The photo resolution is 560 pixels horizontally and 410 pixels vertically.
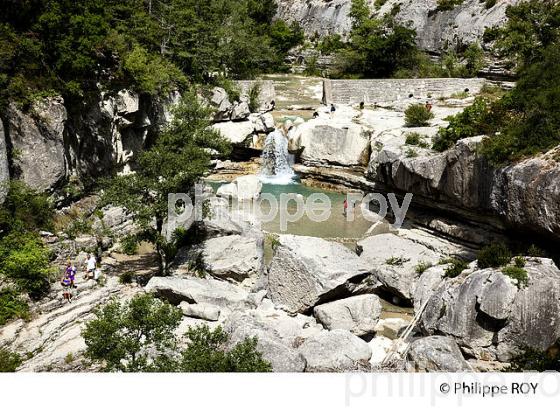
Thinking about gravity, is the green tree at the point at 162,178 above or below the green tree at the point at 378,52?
below

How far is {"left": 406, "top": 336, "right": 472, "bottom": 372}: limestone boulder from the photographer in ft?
44.7

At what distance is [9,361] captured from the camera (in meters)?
13.7

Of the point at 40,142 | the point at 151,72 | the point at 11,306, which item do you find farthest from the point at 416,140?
the point at 11,306

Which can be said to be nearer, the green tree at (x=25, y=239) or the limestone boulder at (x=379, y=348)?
the limestone boulder at (x=379, y=348)

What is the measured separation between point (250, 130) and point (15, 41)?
15.3 meters

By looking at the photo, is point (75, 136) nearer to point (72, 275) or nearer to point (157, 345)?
point (72, 275)

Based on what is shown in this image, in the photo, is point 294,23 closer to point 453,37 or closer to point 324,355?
point 453,37

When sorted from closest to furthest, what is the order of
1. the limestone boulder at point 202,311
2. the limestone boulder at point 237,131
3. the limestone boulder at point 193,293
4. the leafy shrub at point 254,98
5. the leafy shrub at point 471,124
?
the limestone boulder at point 202,311, the limestone boulder at point 193,293, the leafy shrub at point 471,124, the limestone boulder at point 237,131, the leafy shrub at point 254,98

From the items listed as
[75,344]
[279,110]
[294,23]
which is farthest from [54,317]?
[294,23]

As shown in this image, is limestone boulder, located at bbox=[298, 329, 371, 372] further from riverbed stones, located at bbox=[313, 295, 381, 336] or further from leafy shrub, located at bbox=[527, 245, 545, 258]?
leafy shrub, located at bbox=[527, 245, 545, 258]

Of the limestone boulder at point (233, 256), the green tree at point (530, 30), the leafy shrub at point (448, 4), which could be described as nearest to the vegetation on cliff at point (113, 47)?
the limestone boulder at point (233, 256)

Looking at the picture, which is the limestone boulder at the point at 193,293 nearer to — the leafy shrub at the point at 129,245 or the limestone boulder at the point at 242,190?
the leafy shrub at the point at 129,245

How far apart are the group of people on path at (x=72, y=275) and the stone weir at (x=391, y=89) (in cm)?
2269

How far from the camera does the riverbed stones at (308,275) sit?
18.1 m
